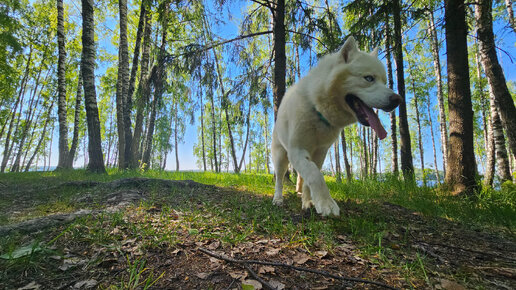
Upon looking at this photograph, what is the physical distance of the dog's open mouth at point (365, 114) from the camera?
2.45m

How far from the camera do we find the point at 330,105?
2701 millimetres

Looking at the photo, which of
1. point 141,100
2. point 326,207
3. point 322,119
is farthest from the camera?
point 141,100

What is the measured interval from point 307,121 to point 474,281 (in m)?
1.96

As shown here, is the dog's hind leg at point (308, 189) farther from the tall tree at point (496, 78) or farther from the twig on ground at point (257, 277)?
the tall tree at point (496, 78)

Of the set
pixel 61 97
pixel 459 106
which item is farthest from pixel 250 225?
pixel 61 97

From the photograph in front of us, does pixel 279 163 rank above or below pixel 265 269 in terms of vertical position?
above

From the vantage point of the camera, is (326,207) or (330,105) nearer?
(326,207)

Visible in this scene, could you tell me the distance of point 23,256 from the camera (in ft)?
4.83

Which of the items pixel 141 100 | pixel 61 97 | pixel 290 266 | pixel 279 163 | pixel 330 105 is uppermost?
pixel 61 97

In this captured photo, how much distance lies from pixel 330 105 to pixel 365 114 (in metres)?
0.40

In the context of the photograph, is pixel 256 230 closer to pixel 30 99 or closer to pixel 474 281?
pixel 474 281

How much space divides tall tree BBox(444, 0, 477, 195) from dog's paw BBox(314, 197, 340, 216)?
302 centimetres

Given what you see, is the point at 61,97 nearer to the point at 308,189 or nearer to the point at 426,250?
the point at 308,189

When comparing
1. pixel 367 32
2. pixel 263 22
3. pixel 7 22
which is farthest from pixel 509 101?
pixel 7 22
